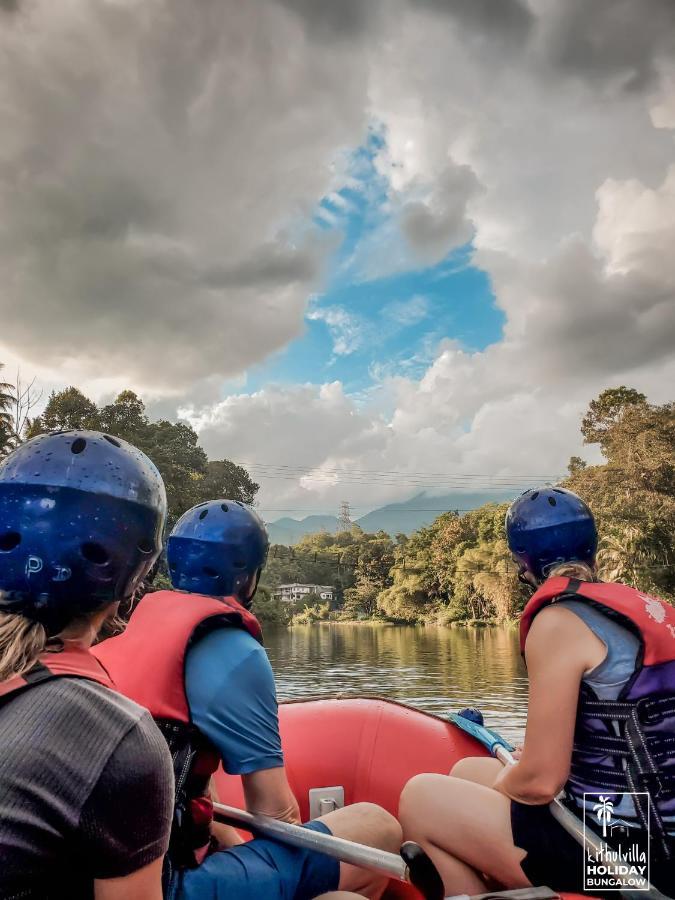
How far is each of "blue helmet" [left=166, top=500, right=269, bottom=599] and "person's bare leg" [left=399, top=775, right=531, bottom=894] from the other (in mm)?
1104

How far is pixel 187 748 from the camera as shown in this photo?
1.93m

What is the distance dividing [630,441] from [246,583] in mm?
32310

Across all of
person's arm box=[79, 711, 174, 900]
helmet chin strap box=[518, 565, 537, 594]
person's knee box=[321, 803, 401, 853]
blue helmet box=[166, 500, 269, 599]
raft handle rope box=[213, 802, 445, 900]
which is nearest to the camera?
person's arm box=[79, 711, 174, 900]

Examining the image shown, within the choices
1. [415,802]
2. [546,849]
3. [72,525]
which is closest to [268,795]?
[415,802]

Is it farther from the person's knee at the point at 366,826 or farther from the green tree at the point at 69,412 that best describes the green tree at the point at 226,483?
the person's knee at the point at 366,826

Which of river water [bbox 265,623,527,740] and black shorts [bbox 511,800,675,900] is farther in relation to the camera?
river water [bbox 265,623,527,740]

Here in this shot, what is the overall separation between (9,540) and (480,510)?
69.4 m

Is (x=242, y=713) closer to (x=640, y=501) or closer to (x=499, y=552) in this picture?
(x=640, y=501)

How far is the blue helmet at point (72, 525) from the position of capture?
1.27m

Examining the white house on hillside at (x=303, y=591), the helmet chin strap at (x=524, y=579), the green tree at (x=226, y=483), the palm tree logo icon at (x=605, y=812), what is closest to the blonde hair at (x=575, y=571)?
the helmet chin strap at (x=524, y=579)

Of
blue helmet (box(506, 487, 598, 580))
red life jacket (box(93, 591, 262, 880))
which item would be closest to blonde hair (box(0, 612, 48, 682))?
red life jacket (box(93, 591, 262, 880))

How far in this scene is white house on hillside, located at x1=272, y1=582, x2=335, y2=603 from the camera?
94188 mm

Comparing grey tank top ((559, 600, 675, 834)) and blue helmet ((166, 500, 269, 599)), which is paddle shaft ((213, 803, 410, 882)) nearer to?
grey tank top ((559, 600, 675, 834))

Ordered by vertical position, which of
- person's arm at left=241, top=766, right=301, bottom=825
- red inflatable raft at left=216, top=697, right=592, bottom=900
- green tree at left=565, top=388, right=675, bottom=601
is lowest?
red inflatable raft at left=216, top=697, right=592, bottom=900
